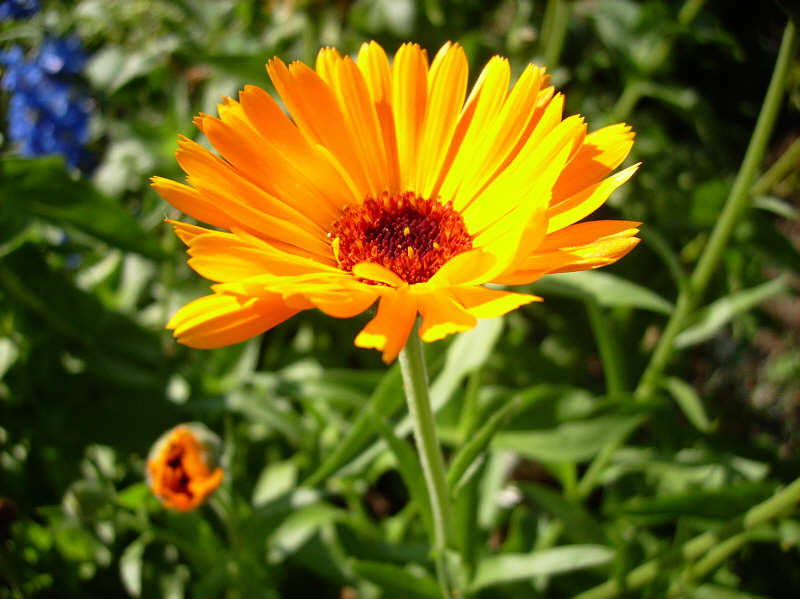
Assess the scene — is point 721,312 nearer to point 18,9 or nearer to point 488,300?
point 488,300

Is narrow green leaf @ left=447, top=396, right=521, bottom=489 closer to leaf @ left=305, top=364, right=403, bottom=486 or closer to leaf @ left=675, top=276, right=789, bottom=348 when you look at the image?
leaf @ left=305, top=364, right=403, bottom=486

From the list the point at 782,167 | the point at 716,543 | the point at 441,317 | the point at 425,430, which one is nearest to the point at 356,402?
the point at 425,430

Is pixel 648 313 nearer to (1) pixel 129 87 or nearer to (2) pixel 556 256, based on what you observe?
(2) pixel 556 256


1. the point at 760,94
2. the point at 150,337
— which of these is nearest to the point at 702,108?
the point at 760,94

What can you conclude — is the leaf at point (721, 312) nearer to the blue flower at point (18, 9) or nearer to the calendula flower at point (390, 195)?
the calendula flower at point (390, 195)

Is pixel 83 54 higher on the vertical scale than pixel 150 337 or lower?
higher

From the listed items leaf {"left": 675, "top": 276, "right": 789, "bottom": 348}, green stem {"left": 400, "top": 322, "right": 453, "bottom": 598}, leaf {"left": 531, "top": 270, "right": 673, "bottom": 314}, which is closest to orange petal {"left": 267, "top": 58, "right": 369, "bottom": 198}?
green stem {"left": 400, "top": 322, "right": 453, "bottom": 598}
